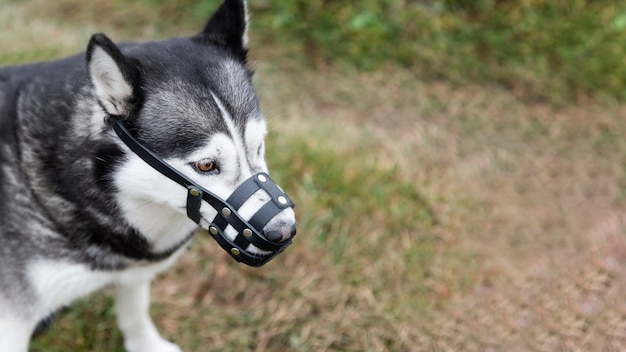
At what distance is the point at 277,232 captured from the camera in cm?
234

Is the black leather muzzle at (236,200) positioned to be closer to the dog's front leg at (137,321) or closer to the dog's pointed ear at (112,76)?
the dog's pointed ear at (112,76)

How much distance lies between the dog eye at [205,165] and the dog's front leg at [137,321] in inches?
38.8

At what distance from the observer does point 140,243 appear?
8.80 feet

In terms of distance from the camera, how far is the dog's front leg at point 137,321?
10.4ft

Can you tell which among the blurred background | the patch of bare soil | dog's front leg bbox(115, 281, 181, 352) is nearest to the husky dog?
dog's front leg bbox(115, 281, 181, 352)

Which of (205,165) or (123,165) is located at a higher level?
(205,165)

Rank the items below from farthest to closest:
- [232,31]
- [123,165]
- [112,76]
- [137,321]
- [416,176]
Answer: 1. [416,176]
2. [137,321]
3. [232,31]
4. [123,165]
5. [112,76]

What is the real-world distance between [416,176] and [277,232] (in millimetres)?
2274

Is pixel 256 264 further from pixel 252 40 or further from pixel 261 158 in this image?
pixel 252 40

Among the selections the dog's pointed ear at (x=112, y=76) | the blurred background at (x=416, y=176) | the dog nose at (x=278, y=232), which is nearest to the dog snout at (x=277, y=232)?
the dog nose at (x=278, y=232)

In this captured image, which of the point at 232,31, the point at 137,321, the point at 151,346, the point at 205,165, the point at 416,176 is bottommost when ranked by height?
the point at 151,346

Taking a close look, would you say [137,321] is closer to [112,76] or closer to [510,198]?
[112,76]

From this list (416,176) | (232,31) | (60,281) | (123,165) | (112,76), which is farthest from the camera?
(416,176)

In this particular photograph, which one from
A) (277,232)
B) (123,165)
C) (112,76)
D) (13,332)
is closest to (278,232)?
(277,232)
